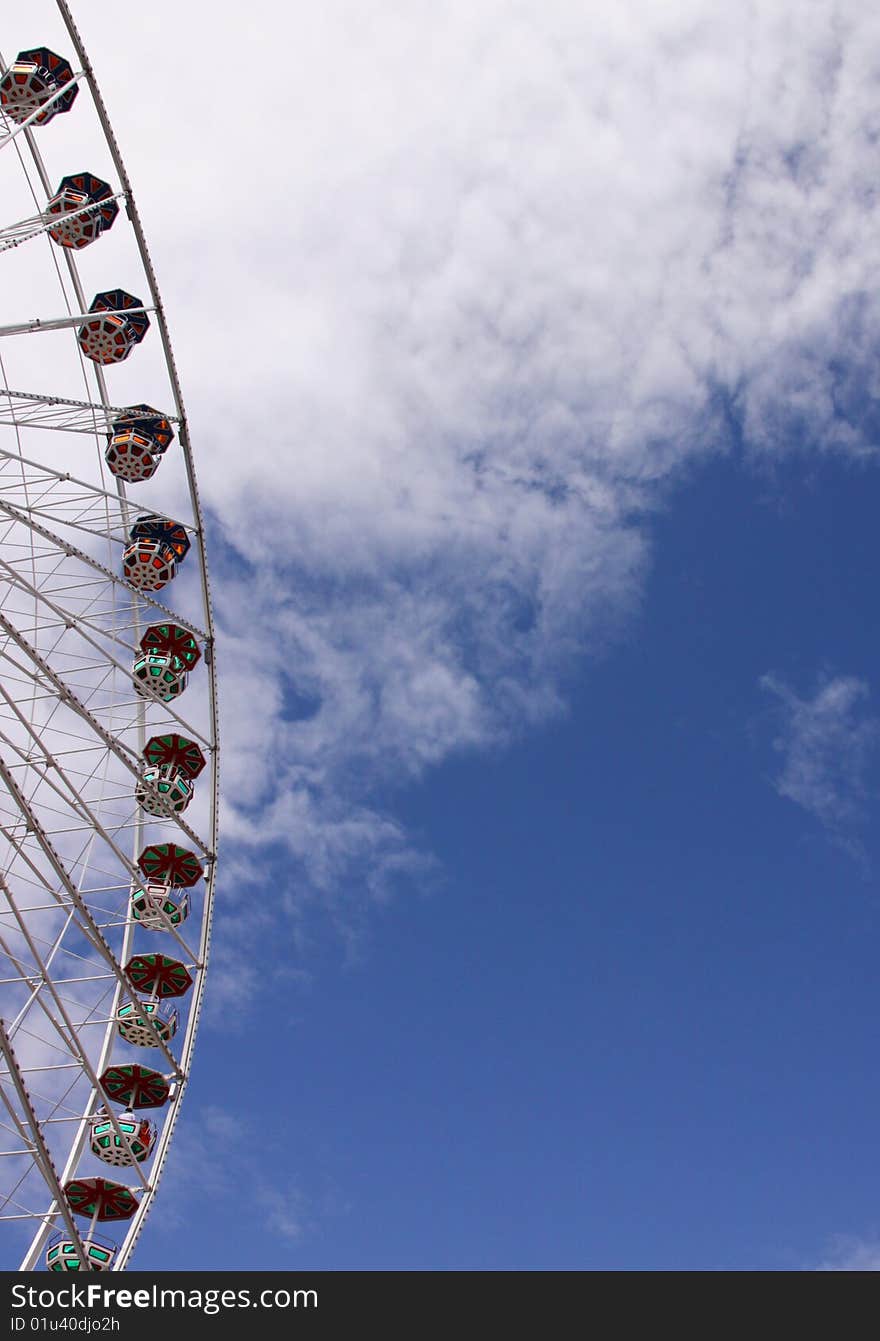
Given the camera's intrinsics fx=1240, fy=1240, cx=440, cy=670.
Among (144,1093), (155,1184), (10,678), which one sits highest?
(10,678)

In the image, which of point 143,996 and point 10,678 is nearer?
point 10,678

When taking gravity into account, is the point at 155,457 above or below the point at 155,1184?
above
